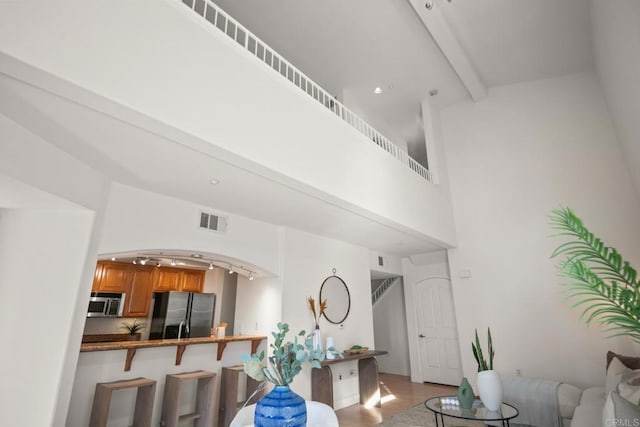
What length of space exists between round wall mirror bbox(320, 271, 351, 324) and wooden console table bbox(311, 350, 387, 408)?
642mm

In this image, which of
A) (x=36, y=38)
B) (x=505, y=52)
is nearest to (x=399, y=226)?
(x=505, y=52)

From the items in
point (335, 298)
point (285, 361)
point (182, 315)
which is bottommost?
point (285, 361)

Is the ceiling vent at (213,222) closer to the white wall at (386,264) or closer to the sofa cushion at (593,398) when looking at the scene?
the white wall at (386,264)

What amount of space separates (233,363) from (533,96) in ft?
21.7

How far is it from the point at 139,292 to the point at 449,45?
22.1ft

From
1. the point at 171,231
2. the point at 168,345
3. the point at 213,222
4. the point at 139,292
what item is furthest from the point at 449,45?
the point at 139,292

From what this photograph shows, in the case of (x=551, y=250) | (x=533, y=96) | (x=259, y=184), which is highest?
(x=533, y=96)

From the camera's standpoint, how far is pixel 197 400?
12.4 feet

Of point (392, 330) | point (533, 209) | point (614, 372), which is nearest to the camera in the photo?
point (614, 372)

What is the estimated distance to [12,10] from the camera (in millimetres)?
1729

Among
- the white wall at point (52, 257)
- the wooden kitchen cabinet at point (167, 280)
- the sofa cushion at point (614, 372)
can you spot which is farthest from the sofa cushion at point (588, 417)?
the wooden kitchen cabinet at point (167, 280)

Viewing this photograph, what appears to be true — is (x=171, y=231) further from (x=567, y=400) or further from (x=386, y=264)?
(x=567, y=400)

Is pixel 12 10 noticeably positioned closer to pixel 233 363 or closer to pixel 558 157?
pixel 233 363

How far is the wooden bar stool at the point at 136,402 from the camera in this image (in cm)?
289
